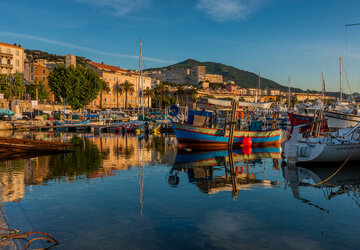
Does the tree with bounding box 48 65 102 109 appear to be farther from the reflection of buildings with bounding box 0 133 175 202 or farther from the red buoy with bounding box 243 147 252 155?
the red buoy with bounding box 243 147 252 155

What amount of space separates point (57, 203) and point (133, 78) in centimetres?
11745

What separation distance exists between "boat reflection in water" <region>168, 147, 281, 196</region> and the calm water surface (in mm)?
67

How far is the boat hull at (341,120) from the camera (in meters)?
43.2

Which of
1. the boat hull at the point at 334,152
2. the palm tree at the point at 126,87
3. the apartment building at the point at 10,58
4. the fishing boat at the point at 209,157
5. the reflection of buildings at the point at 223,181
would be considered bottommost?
the fishing boat at the point at 209,157

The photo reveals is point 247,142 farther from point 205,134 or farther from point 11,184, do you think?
point 11,184

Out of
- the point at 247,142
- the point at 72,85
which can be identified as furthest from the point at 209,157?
the point at 72,85

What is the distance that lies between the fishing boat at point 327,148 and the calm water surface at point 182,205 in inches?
29.9

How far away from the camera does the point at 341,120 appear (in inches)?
1734

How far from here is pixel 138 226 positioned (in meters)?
10.1

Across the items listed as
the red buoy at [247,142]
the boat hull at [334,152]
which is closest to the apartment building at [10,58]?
the red buoy at [247,142]

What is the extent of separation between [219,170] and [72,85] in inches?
2601

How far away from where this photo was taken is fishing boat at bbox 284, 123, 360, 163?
2080 cm

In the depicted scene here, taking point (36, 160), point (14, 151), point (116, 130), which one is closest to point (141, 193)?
point (36, 160)

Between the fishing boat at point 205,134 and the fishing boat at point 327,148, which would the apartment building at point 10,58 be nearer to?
the fishing boat at point 205,134
